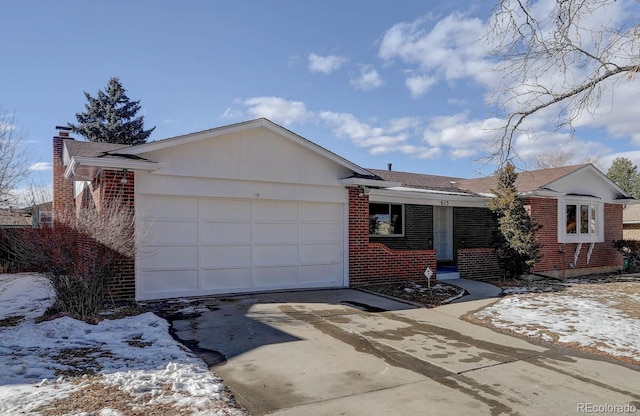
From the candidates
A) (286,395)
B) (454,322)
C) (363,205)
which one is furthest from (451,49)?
(286,395)

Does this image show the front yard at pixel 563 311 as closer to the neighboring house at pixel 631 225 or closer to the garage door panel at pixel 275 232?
the garage door panel at pixel 275 232

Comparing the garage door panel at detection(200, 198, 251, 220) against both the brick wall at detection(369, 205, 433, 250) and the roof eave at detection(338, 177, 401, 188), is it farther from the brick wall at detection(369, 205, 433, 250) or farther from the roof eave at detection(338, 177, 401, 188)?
the brick wall at detection(369, 205, 433, 250)

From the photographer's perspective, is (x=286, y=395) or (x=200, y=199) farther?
(x=200, y=199)

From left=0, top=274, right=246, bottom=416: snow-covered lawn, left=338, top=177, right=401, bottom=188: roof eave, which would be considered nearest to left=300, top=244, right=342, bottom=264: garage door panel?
left=338, top=177, right=401, bottom=188: roof eave

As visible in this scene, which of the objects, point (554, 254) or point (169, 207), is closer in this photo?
point (169, 207)

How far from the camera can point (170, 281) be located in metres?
8.89

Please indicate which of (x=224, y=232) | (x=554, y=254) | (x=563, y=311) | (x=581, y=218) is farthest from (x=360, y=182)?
(x=581, y=218)

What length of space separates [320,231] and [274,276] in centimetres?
169

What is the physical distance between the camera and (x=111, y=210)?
7430 millimetres

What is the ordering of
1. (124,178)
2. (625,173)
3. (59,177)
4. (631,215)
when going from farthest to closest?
1. (625,173)
2. (631,215)
3. (59,177)
4. (124,178)

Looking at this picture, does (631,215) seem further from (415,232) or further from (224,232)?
(224,232)

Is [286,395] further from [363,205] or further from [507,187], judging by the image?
[507,187]

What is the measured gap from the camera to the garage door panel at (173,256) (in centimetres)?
873

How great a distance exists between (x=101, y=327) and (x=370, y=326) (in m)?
4.26
